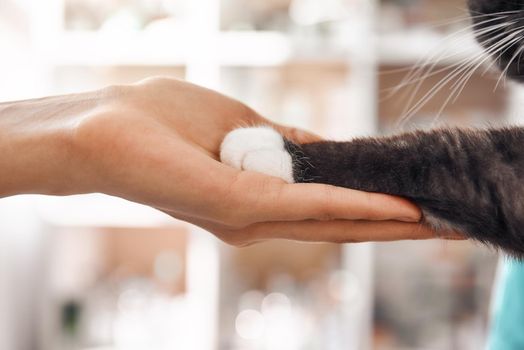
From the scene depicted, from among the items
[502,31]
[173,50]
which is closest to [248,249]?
[173,50]

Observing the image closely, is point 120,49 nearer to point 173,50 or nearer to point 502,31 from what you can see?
point 173,50

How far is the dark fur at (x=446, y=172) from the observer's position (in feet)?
2.34

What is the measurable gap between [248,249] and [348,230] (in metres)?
1.70

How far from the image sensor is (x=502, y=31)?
0.91m

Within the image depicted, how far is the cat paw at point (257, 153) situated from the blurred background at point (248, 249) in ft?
4.51

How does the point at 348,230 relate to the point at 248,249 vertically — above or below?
below

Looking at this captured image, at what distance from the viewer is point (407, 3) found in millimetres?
2236

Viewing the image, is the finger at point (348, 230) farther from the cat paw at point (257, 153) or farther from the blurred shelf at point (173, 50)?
the blurred shelf at point (173, 50)

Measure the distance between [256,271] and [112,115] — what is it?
1.80m

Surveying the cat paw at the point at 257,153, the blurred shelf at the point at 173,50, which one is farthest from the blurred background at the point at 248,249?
the cat paw at the point at 257,153

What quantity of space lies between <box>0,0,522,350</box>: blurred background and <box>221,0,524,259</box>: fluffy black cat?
1383 mm

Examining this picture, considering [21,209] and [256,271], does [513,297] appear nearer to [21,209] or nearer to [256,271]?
[256,271]

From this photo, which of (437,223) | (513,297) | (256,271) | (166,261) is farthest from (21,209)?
(437,223)

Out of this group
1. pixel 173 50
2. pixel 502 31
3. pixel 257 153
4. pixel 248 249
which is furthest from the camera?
pixel 248 249
